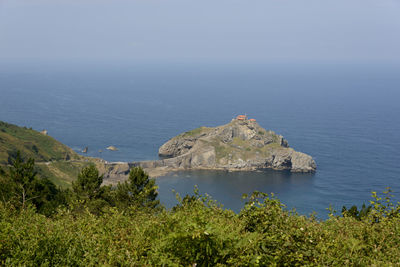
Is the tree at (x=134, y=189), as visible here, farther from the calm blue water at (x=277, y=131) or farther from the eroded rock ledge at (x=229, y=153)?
the eroded rock ledge at (x=229, y=153)

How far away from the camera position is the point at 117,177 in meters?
105

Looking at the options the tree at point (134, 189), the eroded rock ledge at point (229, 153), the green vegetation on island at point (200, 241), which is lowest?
the eroded rock ledge at point (229, 153)

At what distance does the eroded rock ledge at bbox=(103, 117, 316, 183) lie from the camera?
113 meters

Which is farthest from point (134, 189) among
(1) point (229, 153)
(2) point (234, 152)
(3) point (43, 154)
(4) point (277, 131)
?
(4) point (277, 131)

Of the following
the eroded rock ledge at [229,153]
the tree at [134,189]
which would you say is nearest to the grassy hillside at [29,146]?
the eroded rock ledge at [229,153]

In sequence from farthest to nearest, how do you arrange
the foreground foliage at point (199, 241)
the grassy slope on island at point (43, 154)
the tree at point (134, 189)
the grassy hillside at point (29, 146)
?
the grassy hillside at point (29, 146), the grassy slope on island at point (43, 154), the tree at point (134, 189), the foreground foliage at point (199, 241)

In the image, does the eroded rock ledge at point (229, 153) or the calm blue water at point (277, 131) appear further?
the eroded rock ledge at point (229, 153)

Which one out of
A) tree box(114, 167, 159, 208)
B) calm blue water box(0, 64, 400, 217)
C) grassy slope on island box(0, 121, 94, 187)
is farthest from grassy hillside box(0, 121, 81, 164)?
tree box(114, 167, 159, 208)

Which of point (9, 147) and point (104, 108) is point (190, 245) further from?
point (104, 108)

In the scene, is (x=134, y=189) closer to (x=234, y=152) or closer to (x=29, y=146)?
(x=29, y=146)

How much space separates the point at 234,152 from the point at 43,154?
2175 inches

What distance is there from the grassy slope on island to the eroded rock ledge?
12424 millimetres

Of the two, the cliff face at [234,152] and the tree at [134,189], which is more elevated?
the tree at [134,189]

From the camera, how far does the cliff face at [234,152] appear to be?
11506cm
